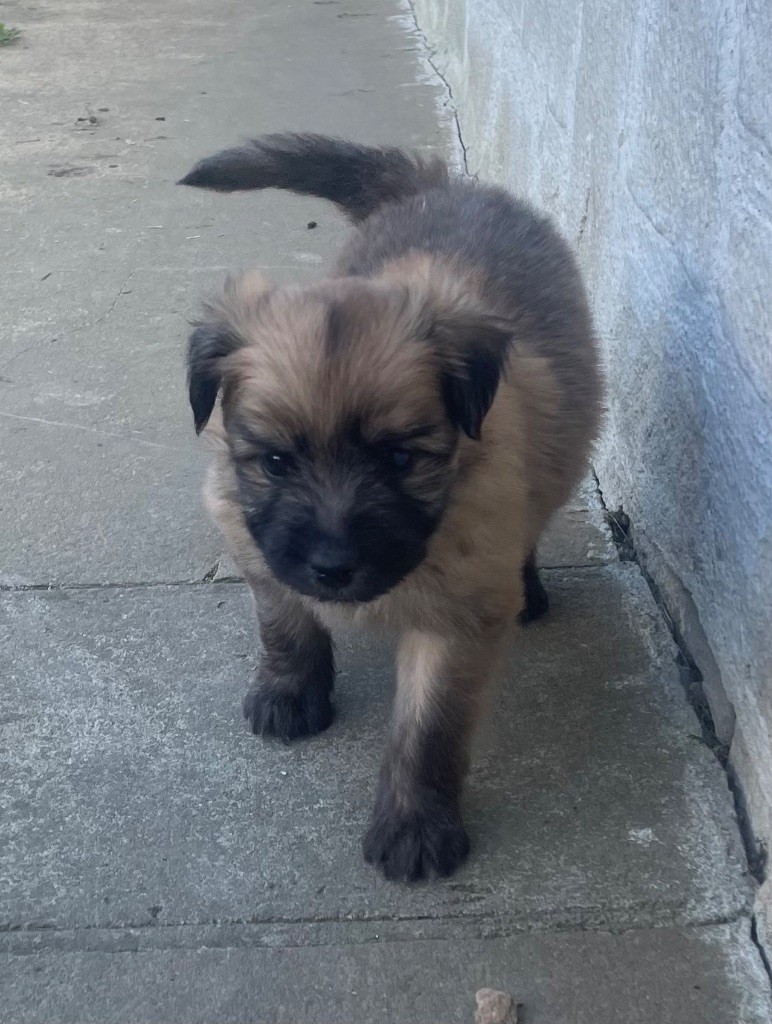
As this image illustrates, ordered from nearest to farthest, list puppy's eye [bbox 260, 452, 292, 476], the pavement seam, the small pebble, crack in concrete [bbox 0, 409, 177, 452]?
the small pebble → puppy's eye [bbox 260, 452, 292, 476] → the pavement seam → crack in concrete [bbox 0, 409, 177, 452]

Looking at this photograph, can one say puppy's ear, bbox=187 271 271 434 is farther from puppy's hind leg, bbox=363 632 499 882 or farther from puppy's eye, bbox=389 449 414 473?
puppy's hind leg, bbox=363 632 499 882

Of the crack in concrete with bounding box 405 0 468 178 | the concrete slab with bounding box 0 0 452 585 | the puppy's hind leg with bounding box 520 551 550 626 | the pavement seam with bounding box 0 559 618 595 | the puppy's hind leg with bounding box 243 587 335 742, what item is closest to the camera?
the puppy's hind leg with bounding box 243 587 335 742

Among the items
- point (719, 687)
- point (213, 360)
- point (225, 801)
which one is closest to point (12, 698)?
point (225, 801)

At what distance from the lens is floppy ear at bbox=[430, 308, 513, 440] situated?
2.32 m

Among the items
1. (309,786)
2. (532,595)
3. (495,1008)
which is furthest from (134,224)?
(495,1008)

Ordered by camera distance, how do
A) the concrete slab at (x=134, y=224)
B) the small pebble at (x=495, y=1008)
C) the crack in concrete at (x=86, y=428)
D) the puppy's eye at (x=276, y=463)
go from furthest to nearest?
the crack in concrete at (x=86, y=428) < the concrete slab at (x=134, y=224) < the puppy's eye at (x=276, y=463) < the small pebble at (x=495, y=1008)

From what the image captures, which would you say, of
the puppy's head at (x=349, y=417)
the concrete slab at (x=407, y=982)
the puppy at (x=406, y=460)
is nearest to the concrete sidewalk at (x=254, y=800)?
the concrete slab at (x=407, y=982)

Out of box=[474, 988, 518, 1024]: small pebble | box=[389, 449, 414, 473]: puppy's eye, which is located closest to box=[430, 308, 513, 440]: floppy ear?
box=[389, 449, 414, 473]: puppy's eye

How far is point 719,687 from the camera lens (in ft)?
8.96

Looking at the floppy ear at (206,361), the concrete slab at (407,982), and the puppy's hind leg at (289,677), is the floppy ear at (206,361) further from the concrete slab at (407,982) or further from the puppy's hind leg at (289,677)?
the concrete slab at (407,982)

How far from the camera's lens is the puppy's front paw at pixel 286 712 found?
2834 millimetres

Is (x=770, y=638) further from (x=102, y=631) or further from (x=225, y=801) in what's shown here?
(x=102, y=631)

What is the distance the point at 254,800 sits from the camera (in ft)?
8.79

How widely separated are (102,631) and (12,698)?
1.10ft
